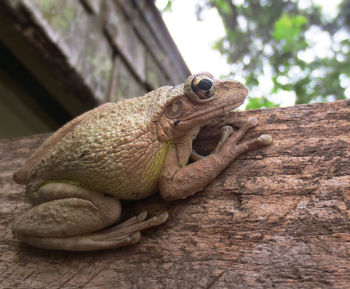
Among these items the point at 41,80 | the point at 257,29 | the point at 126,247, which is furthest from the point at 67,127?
the point at 257,29

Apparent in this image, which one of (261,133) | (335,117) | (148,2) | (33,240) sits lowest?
(33,240)

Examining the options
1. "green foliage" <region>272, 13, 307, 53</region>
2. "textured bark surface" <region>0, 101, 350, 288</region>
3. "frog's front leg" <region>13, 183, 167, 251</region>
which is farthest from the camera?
"green foliage" <region>272, 13, 307, 53</region>

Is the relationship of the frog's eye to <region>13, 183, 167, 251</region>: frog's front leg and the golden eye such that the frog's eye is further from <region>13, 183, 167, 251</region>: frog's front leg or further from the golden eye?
<region>13, 183, 167, 251</region>: frog's front leg

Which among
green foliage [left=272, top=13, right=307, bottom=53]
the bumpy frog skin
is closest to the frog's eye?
the bumpy frog skin

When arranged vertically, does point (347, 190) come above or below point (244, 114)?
below

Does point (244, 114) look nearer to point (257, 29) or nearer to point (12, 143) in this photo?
point (12, 143)

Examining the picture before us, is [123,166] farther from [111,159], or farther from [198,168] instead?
[198,168]

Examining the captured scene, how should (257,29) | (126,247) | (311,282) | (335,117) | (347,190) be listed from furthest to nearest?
(257,29) < (335,117) < (126,247) < (347,190) < (311,282)
